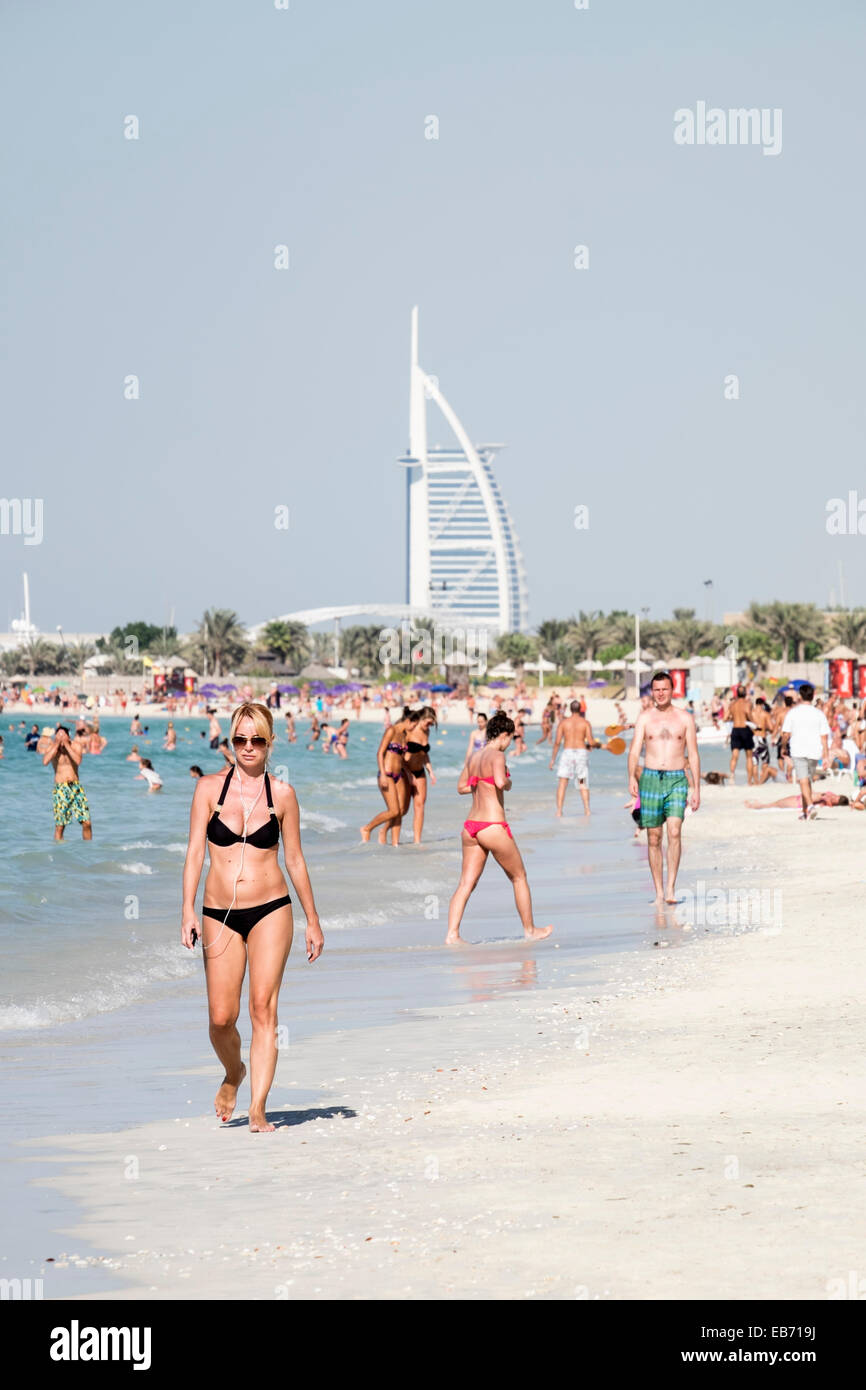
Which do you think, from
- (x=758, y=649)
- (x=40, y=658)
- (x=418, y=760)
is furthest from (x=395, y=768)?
(x=40, y=658)

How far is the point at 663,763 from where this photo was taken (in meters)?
11.4

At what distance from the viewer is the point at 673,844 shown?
37.9 feet

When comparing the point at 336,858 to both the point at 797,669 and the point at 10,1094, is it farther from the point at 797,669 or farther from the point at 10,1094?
the point at 797,669

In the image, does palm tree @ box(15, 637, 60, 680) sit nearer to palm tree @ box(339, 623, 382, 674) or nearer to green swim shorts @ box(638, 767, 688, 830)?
palm tree @ box(339, 623, 382, 674)

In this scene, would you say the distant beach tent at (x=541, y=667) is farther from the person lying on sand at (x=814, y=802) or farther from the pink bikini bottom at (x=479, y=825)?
the pink bikini bottom at (x=479, y=825)

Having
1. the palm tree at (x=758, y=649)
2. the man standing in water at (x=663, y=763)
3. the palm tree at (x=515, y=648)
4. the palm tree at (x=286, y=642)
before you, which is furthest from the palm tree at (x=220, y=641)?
the man standing in water at (x=663, y=763)

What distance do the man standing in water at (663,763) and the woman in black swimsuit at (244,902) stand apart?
5.87m

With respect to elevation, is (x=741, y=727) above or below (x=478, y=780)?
below

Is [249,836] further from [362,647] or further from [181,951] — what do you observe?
[362,647]

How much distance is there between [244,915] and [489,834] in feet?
→ 15.6

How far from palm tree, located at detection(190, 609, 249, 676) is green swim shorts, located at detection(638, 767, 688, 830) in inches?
4803
